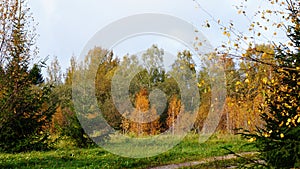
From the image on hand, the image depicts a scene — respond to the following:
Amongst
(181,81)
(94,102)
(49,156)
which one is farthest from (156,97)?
(49,156)

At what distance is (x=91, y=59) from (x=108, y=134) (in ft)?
19.1

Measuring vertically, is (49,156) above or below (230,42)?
below

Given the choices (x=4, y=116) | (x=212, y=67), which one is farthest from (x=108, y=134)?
(x=212, y=67)

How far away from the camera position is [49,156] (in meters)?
13.4

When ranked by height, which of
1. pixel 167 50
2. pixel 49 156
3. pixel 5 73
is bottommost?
pixel 49 156

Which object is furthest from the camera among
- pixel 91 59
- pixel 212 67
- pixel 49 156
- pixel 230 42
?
pixel 91 59

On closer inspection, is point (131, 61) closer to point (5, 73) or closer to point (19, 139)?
point (19, 139)

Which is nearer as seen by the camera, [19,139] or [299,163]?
[299,163]

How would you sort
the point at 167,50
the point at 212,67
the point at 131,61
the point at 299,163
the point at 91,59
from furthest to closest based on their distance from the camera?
the point at 91,59
the point at 131,61
the point at 167,50
the point at 299,163
the point at 212,67

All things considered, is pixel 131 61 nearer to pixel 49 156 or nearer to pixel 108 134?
pixel 108 134

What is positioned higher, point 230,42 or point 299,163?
point 230,42

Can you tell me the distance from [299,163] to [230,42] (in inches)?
113

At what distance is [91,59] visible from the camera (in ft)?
73.6

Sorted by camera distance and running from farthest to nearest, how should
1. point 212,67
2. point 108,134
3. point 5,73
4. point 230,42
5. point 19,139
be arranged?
point 108,134, point 19,139, point 5,73, point 212,67, point 230,42
